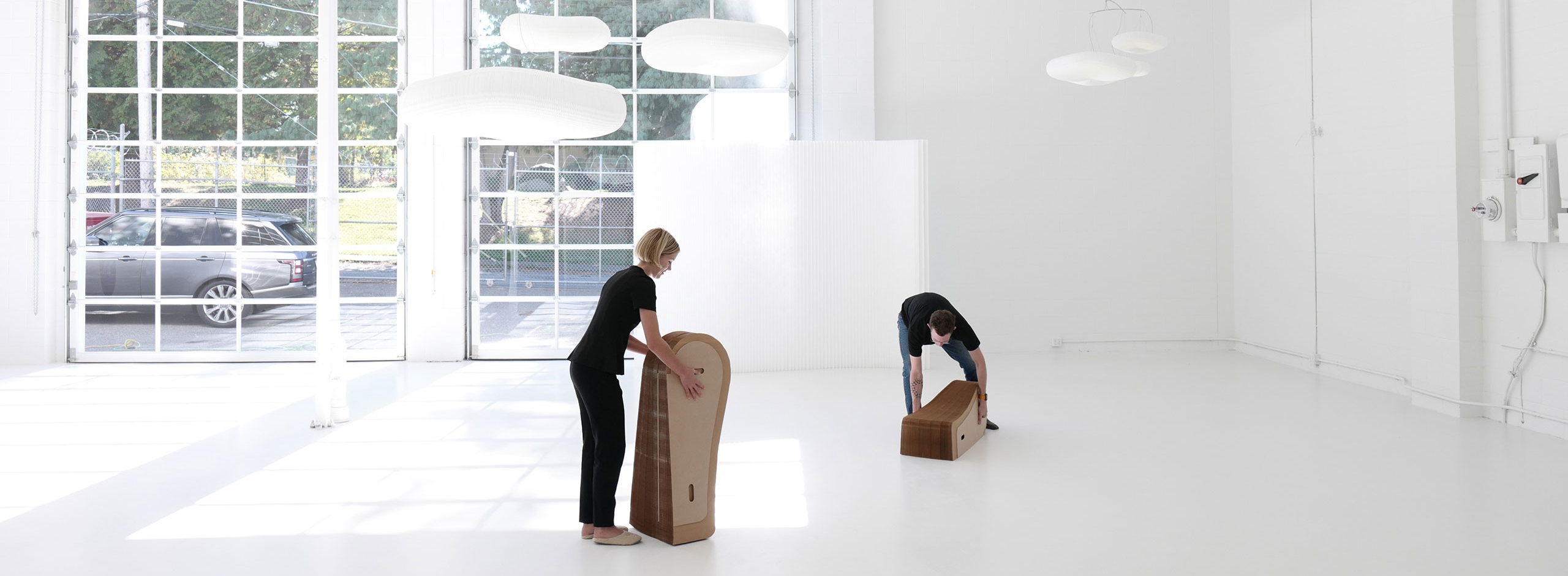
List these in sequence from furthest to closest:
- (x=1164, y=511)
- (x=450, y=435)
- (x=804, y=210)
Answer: (x=804, y=210) < (x=450, y=435) < (x=1164, y=511)

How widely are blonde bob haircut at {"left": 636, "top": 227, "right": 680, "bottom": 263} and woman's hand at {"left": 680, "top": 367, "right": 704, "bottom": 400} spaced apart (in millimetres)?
483

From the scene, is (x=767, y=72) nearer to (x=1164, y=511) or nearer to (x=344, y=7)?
(x=344, y=7)

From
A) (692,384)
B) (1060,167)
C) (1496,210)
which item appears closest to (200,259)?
(692,384)

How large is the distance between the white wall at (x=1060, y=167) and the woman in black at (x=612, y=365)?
260 inches

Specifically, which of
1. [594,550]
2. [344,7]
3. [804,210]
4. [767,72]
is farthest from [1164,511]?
[344,7]

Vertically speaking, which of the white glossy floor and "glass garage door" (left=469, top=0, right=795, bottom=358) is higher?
"glass garage door" (left=469, top=0, right=795, bottom=358)

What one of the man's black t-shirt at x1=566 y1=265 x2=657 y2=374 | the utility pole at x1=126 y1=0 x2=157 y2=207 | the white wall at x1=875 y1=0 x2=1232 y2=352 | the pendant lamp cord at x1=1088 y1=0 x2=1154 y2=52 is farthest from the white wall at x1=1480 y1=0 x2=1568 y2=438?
the utility pole at x1=126 y1=0 x2=157 y2=207

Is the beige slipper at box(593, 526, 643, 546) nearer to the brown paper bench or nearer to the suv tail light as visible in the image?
the brown paper bench

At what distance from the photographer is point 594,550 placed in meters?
3.75

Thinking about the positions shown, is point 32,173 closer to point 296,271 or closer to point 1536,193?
point 296,271

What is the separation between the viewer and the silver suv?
31.9 feet

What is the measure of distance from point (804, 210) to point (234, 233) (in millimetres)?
6154

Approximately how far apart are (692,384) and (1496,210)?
5.70m

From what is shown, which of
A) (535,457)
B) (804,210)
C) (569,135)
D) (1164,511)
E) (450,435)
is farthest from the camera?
(804,210)
